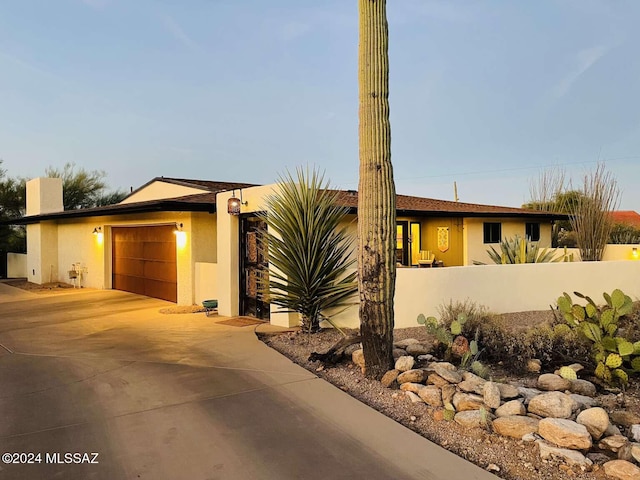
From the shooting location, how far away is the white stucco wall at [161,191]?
13930 mm

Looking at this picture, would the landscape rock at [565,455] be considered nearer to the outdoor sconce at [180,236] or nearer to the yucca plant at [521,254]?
the yucca plant at [521,254]

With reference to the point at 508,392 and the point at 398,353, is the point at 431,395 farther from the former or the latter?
the point at 398,353

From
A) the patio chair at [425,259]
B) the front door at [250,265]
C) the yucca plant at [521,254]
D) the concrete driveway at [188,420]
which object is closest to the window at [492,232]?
the patio chair at [425,259]

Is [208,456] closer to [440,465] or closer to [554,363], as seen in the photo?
[440,465]

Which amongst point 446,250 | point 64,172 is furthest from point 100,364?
point 64,172

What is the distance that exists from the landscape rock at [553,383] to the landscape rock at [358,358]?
1.92 metres

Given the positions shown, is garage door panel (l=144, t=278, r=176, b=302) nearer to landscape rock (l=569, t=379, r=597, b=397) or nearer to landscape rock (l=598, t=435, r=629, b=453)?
landscape rock (l=569, t=379, r=597, b=397)

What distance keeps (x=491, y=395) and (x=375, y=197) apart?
89.8 inches

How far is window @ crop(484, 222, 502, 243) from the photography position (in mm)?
14781

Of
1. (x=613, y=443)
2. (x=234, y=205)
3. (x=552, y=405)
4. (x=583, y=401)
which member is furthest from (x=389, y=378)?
(x=234, y=205)

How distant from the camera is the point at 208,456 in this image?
327 cm

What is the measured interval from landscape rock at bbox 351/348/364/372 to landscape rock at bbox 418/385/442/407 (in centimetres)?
99

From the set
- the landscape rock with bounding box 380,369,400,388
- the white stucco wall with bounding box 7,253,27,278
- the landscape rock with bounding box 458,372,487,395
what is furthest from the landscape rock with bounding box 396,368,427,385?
the white stucco wall with bounding box 7,253,27,278

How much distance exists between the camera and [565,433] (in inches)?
128
